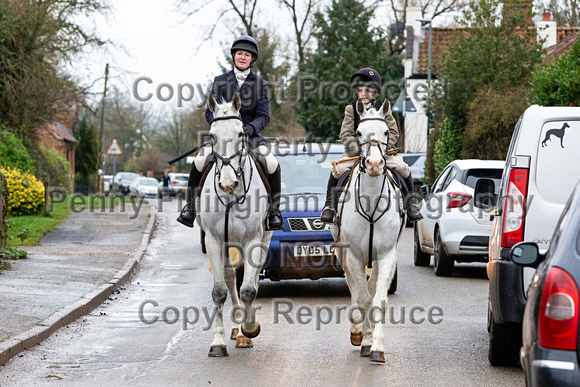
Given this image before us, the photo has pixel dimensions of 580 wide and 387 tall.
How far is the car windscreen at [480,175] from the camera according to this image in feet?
47.1

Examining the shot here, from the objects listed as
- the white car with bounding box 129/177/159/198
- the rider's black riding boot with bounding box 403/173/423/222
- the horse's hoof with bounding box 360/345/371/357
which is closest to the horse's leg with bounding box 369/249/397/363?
the horse's hoof with bounding box 360/345/371/357

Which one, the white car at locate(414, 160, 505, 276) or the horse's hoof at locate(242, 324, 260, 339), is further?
the white car at locate(414, 160, 505, 276)

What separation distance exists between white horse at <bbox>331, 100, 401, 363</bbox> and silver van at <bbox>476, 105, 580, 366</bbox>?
1.08m

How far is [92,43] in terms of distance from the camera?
1639 inches

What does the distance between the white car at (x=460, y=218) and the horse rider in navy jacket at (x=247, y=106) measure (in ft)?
18.4

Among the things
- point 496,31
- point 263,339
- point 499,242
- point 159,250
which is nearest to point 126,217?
point 159,250

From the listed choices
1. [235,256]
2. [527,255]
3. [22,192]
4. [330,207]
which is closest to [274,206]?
[330,207]

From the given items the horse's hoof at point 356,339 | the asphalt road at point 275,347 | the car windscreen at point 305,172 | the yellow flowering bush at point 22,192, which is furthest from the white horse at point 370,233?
the yellow flowering bush at point 22,192

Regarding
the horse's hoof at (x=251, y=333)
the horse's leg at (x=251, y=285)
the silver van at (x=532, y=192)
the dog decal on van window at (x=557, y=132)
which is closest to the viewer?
the silver van at (x=532, y=192)

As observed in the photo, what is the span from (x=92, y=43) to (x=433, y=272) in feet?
97.6

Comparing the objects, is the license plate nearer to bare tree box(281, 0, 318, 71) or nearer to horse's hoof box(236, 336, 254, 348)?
horse's hoof box(236, 336, 254, 348)

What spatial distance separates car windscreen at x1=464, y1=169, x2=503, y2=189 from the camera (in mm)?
14352

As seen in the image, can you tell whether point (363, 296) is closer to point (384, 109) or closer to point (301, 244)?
point (384, 109)

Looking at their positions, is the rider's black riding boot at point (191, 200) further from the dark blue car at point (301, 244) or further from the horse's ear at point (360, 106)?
the dark blue car at point (301, 244)
